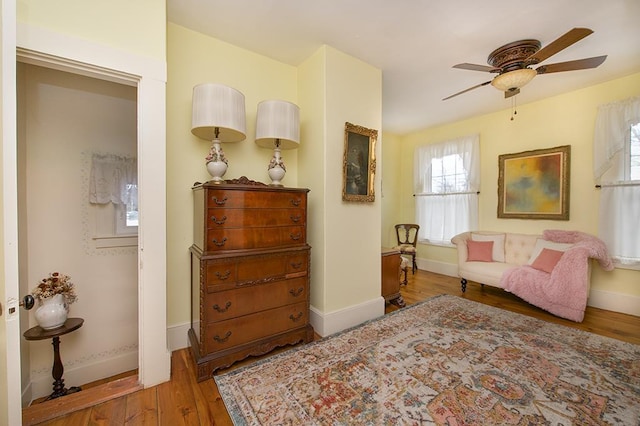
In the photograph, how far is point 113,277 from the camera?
7.97 ft

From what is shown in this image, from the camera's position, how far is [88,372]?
2.33 metres

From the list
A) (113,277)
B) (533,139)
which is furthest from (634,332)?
(113,277)

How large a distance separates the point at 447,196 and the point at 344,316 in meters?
3.34

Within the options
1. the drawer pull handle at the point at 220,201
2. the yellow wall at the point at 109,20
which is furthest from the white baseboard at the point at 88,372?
the yellow wall at the point at 109,20

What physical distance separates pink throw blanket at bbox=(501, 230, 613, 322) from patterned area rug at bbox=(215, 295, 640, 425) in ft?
1.22

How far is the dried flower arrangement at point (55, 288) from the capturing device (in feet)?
6.38

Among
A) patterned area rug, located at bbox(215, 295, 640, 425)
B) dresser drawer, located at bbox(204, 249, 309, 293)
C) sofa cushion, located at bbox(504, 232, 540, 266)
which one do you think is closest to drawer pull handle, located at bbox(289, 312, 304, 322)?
patterned area rug, located at bbox(215, 295, 640, 425)

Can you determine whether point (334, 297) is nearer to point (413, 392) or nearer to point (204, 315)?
point (413, 392)

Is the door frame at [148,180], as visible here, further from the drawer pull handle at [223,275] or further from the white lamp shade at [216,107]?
the drawer pull handle at [223,275]

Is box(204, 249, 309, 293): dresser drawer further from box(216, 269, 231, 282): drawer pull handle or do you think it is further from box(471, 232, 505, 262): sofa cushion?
box(471, 232, 505, 262): sofa cushion

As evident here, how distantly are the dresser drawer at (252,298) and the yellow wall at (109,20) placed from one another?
174cm

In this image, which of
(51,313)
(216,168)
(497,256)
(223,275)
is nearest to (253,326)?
(223,275)

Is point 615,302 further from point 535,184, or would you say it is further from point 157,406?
point 157,406

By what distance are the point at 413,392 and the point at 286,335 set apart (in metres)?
1.03
